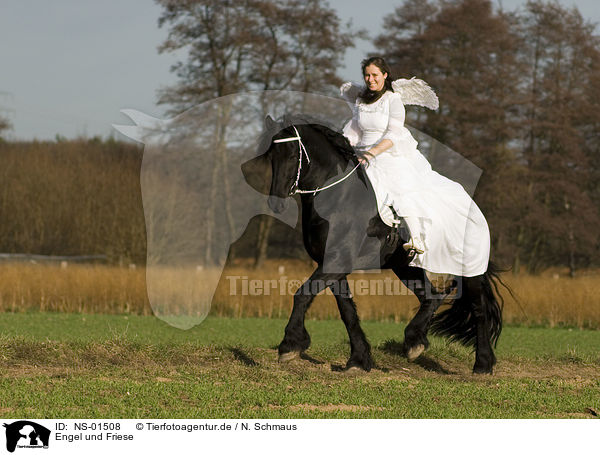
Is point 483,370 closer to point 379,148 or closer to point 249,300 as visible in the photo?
point 379,148

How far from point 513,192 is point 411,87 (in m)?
19.1

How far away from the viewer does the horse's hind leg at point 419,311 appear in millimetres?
7859

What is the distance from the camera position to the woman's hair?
7.37 metres

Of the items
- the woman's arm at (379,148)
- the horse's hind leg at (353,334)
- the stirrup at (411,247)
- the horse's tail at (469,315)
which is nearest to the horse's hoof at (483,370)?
the horse's tail at (469,315)

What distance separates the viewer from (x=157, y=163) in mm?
6680

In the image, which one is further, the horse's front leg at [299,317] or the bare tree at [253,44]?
the bare tree at [253,44]

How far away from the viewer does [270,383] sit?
6.88 meters

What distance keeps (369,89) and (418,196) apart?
115cm

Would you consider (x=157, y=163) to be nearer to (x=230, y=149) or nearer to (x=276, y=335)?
(x=230, y=149)

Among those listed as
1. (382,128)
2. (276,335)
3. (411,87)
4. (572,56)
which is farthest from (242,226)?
(572,56)

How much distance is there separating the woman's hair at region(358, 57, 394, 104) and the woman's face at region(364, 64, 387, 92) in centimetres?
3

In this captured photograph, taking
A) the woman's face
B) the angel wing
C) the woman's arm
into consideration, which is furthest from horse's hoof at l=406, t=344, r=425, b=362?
the woman's face

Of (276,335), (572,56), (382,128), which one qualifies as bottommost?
(276,335)

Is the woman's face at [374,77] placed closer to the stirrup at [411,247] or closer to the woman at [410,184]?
the woman at [410,184]
